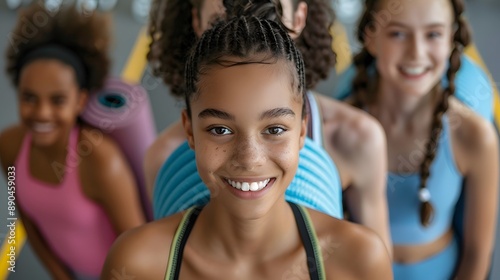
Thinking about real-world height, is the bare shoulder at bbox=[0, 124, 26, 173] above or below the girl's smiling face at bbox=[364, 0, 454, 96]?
below

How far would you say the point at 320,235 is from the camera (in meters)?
1.00

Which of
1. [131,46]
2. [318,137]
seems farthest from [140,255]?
[131,46]

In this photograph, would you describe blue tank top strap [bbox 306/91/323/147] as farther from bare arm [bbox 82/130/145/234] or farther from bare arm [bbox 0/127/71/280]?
bare arm [bbox 0/127/71/280]

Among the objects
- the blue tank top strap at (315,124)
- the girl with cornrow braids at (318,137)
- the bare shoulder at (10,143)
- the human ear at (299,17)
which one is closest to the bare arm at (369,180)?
the girl with cornrow braids at (318,137)

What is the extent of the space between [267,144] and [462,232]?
111 centimetres

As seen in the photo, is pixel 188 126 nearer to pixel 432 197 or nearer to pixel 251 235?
pixel 251 235

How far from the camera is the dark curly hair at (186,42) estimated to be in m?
1.50

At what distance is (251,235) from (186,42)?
2.06ft

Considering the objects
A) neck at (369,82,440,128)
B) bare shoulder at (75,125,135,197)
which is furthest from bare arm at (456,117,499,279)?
bare shoulder at (75,125,135,197)

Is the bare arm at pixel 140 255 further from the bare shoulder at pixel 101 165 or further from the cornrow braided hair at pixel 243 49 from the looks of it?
the bare shoulder at pixel 101 165

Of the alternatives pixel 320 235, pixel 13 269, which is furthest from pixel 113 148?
pixel 320 235

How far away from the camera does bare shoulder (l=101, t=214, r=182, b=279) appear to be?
0.98 m

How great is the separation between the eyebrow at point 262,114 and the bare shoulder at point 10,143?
128 centimetres

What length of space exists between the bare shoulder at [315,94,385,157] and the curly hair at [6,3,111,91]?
2.73 ft
